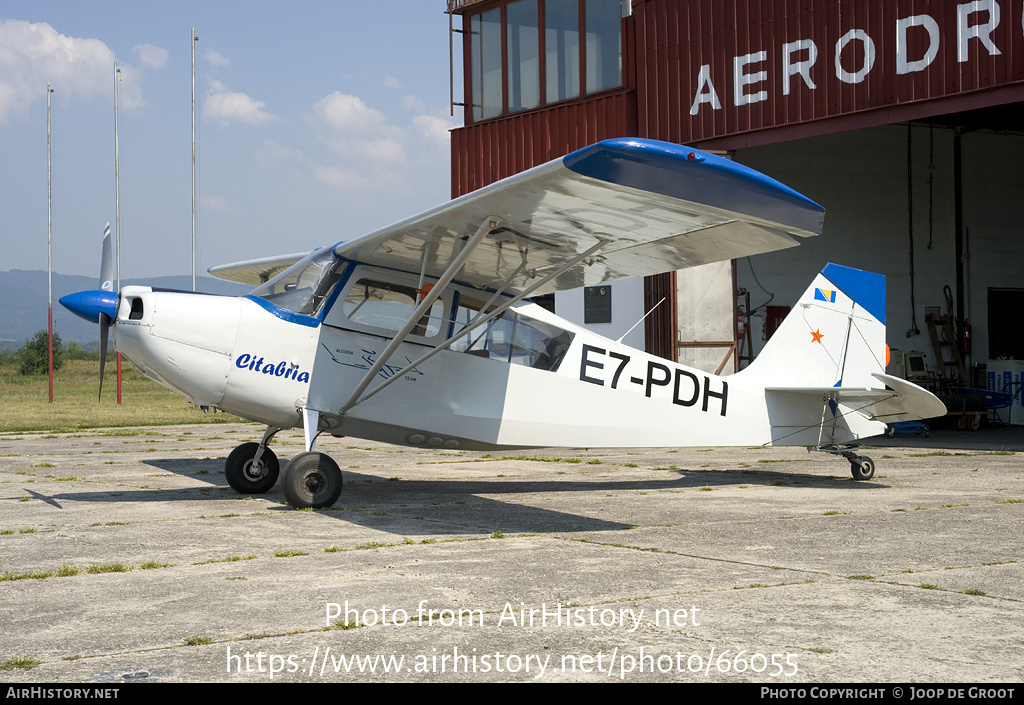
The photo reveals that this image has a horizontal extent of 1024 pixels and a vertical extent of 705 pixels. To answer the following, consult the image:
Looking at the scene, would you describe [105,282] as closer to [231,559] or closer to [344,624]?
[231,559]

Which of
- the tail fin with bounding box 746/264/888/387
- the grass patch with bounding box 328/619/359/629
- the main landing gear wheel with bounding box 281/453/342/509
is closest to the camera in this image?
the grass patch with bounding box 328/619/359/629

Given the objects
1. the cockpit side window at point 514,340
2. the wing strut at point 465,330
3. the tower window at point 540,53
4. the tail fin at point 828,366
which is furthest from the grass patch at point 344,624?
the tower window at point 540,53

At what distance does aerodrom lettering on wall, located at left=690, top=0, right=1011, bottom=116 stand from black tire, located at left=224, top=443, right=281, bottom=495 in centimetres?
1118

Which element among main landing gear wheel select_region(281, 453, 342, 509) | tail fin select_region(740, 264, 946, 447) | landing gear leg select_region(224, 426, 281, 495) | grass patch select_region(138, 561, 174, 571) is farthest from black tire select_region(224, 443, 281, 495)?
tail fin select_region(740, 264, 946, 447)

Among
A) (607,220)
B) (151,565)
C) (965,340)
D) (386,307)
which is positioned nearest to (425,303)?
(386,307)

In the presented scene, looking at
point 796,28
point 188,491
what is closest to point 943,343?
point 796,28

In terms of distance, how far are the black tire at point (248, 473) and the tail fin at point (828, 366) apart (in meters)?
5.09

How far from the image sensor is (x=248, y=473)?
9648 mm

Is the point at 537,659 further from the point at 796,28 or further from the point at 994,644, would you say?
the point at 796,28

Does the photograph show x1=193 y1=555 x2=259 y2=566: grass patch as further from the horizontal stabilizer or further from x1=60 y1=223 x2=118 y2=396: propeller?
the horizontal stabilizer

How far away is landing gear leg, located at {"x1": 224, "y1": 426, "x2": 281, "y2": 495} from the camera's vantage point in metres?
9.62

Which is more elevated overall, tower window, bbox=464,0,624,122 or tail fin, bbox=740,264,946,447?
tower window, bbox=464,0,624,122

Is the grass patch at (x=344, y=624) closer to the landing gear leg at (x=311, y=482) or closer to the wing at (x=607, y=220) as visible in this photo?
the wing at (x=607, y=220)

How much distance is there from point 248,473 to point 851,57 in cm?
1154
